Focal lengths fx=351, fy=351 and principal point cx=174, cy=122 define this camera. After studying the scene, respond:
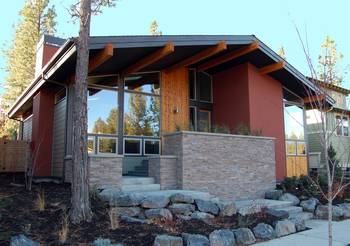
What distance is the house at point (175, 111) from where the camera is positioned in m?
10.2

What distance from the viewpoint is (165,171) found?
395 inches

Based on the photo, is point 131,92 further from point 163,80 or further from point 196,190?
point 196,190

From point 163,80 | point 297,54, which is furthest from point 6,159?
point 297,54

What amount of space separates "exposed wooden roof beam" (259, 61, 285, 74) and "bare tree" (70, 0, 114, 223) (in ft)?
28.1

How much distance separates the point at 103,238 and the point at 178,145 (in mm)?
5042

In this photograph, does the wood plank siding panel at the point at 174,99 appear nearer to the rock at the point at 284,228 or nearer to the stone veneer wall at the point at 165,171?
the stone veneer wall at the point at 165,171

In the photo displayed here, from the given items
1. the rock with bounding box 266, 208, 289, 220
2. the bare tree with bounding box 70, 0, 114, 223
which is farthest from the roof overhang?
the rock with bounding box 266, 208, 289, 220

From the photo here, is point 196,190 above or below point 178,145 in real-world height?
below

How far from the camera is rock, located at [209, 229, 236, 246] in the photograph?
603cm

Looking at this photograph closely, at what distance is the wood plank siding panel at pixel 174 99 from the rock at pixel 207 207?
5090mm

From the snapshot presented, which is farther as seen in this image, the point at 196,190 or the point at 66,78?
the point at 66,78

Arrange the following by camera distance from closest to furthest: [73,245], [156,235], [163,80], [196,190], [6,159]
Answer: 1. [73,245]
2. [156,235]
3. [196,190]
4. [163,80]
5. [6,159]

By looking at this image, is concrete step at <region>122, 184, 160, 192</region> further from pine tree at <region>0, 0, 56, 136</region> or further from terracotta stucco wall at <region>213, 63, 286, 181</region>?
pine tree at <region>0, 0, 56, 136</region>

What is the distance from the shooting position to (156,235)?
19.6 feet
